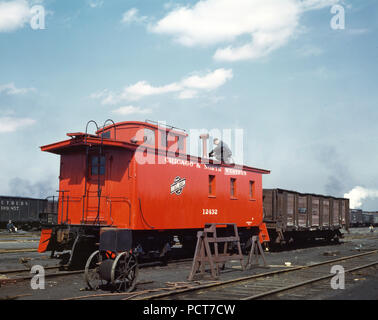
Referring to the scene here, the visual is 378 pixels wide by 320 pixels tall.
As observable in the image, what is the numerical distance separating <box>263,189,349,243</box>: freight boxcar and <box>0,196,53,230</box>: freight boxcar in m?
21.4

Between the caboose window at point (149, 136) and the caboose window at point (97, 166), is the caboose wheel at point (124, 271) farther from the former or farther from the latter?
the caboose window at point (149, 136)

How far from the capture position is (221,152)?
17.6 metres

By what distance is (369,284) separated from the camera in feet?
35.3

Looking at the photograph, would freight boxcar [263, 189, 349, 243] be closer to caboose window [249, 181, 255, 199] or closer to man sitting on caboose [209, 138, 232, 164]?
caboose window [249, 181, 255, 199]

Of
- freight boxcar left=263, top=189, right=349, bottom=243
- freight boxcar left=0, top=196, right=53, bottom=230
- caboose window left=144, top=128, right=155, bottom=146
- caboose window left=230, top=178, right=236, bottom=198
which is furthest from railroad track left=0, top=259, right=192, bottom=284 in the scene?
freight boxcar left=0, top=196, right=53, bottom=230

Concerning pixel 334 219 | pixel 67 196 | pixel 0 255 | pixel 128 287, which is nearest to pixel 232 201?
pixel 67 196

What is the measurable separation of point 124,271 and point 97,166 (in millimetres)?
5250

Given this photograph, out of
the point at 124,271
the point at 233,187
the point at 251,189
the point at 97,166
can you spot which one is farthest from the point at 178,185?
the point at 124,271

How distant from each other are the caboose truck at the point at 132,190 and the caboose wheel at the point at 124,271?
100 inches

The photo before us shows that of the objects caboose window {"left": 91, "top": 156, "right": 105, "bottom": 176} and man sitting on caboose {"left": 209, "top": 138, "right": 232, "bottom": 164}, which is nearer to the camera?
caboose window {"left": 91, "top": 156, "right": 105, "bottom": 176}

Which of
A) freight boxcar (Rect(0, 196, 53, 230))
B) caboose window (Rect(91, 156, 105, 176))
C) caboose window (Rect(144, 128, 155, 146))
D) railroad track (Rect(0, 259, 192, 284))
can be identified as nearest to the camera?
railroad track (Rect(0, 259, 192, 284))

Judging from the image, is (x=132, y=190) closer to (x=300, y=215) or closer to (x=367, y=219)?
(x=300, y=215)

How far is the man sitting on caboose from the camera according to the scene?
Result: 17.6 metres

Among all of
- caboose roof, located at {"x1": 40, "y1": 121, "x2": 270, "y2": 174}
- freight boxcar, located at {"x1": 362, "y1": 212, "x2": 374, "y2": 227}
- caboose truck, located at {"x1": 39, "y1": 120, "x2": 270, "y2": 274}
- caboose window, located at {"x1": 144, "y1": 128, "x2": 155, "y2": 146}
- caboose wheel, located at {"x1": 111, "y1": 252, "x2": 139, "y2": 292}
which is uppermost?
caboose window, located at {"x1": 144, "y1": 128, "x2": 155, "y2": 146}
